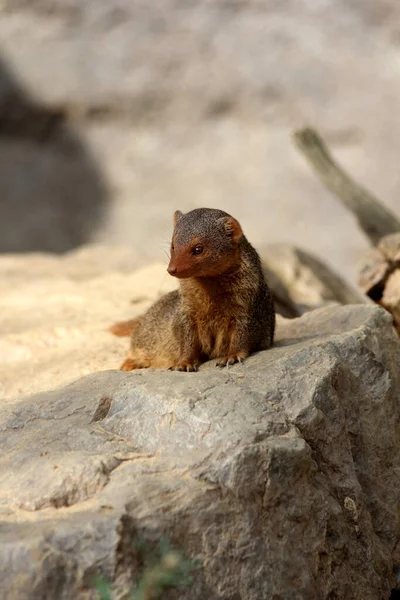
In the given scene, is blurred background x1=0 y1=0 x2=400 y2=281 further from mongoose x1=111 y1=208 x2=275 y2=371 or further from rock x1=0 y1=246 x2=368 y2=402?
mongoose x1=111 y1=208 x2=275 y2=371

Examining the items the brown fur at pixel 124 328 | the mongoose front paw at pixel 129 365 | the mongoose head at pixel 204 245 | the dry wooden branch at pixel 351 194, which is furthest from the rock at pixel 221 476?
the dry wooden branch at pixel 351 194

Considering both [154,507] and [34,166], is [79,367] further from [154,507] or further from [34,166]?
[34,166]

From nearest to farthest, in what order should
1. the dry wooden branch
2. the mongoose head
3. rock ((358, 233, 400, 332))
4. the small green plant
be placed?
the small green plant
the mongoose head
rock ((358, 233, 400, 332))
the dry wooden branch

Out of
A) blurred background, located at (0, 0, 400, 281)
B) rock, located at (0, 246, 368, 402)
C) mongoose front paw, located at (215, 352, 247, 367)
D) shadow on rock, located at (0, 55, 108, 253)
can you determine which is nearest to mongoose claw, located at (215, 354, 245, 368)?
mongoose front paw, located at (215, 352, 247, 367)

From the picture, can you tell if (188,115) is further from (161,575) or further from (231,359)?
(161,575)

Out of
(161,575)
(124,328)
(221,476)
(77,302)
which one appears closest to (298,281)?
(77,302)

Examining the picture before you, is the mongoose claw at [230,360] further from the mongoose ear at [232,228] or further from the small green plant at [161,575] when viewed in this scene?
the small green plant at [161,575]

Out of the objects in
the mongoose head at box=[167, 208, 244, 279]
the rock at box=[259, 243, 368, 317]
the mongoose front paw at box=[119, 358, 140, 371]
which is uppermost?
the rock at box=[259, 243, 368, 317]
